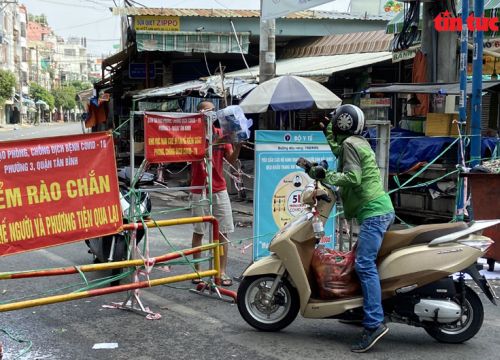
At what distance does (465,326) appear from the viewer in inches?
183

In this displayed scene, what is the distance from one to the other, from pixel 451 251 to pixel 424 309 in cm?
48

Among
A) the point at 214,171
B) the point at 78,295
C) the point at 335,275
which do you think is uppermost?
the point at 214,171

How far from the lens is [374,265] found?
4.50 m

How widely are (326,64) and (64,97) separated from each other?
104866 mm

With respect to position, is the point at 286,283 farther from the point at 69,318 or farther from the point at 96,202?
the point at 69,318

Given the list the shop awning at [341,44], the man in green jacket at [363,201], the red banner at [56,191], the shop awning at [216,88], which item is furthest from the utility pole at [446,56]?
the red banner at [56,191]

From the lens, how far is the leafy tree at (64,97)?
111250 millimetres

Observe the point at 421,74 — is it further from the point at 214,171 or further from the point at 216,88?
the point at 214,171

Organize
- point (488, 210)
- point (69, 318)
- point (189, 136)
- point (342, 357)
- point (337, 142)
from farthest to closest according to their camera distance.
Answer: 1. point (488, 210)
2. point (189, 136)
3. point (69, 318)
4. point (337, 142)
5. point (342, 357)

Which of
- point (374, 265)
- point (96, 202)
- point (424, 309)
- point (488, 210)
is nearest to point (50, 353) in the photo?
point (96, 202)

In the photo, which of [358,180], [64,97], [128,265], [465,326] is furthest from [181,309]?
[64,97]

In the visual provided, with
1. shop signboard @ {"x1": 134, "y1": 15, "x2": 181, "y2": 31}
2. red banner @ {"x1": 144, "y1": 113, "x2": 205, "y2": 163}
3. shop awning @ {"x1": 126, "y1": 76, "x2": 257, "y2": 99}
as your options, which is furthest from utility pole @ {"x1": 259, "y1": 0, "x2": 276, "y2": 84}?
shop signboard @ {"x1": 134, "y1": 15, "x2": 181, "y2": 31}

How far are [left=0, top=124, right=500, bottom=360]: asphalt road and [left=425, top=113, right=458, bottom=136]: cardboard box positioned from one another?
4.23 m

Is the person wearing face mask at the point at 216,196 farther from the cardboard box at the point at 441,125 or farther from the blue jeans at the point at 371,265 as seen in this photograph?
the cardboard box at the point at 441,125
